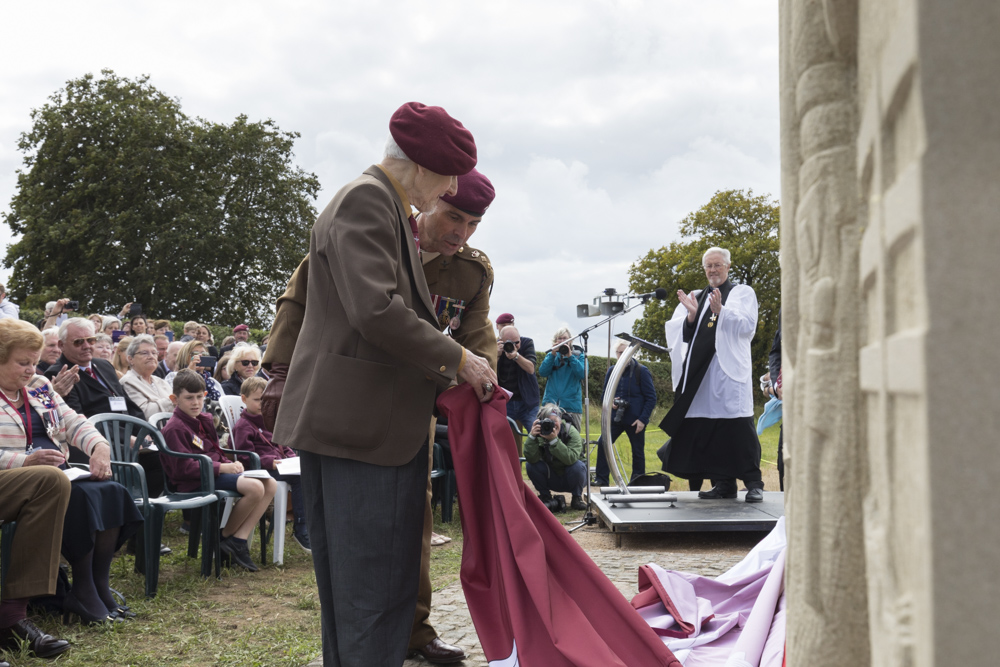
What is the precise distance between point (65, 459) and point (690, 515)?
172 inches

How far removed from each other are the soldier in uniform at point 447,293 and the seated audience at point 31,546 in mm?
1718

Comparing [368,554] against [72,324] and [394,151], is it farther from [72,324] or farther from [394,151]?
[72,324]

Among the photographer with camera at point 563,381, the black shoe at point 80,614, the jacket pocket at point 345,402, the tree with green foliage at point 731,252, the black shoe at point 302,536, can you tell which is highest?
the tree with green foliage at point 731,252

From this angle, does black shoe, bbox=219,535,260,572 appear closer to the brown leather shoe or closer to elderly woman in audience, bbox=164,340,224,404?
elderly woman in audience, bbox=164,340,224,404

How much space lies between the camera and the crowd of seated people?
389 centimetres

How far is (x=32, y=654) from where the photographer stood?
372 cm

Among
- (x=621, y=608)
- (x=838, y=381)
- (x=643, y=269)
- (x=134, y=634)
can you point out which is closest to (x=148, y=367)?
(x=134, y=634)

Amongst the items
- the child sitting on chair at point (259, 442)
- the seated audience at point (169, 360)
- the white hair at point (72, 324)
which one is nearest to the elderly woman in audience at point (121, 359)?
the seated audience at point (169, 360)

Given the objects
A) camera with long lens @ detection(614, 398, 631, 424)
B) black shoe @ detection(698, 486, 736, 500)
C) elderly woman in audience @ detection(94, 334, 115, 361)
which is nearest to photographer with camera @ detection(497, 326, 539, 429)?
camera with long lens @ detection(614, 398, 631, 424)

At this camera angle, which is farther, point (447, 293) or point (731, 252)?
point (731, 252)

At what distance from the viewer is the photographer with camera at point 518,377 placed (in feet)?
30.9

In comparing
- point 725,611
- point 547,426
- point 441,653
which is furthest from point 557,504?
point 441,653

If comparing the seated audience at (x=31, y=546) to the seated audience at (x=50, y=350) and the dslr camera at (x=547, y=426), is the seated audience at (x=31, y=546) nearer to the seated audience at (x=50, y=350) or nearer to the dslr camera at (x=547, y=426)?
the seated audience at (x=50, y=350)

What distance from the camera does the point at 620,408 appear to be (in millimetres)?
9891
